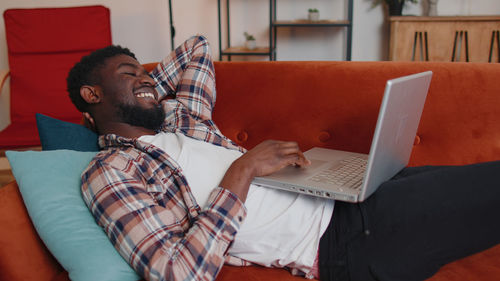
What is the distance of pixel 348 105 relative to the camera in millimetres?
1320

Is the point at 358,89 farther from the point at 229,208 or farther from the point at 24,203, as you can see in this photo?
the point at 24,203

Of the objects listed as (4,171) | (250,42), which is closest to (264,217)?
(4,171)

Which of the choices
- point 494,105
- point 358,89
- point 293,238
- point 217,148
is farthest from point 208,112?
point 494,105

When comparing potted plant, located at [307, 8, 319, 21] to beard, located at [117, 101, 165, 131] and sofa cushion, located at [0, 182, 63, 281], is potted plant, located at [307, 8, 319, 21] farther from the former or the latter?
sofa cushion, located at [0, 182, 63, 281]

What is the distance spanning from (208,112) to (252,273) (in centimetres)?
64

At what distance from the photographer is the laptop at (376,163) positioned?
802 mm

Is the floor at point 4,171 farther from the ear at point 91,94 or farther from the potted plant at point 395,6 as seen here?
the potted plant at point 395,6

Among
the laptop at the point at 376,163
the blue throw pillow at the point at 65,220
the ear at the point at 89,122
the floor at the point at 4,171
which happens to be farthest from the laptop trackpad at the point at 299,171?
the floor at the point at 4,171

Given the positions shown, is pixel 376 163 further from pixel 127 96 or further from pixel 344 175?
pixel 127 96

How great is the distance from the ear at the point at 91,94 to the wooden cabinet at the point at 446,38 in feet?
8.23

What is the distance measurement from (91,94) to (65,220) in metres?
0.49

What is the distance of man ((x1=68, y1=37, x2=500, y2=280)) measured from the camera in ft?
2.80

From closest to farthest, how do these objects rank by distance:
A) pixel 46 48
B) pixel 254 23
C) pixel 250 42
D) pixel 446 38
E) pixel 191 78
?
pixel 191 78 < pixel 46 48 < pixel 446 38 < pixel 250 42 < pixel 254 23

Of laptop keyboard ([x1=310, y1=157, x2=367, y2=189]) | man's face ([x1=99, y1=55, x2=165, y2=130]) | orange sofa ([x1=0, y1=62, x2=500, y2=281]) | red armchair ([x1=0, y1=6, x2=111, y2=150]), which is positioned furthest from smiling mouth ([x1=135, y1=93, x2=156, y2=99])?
red armchair ([x1=0, y1=6, x2=111, y2=150])
